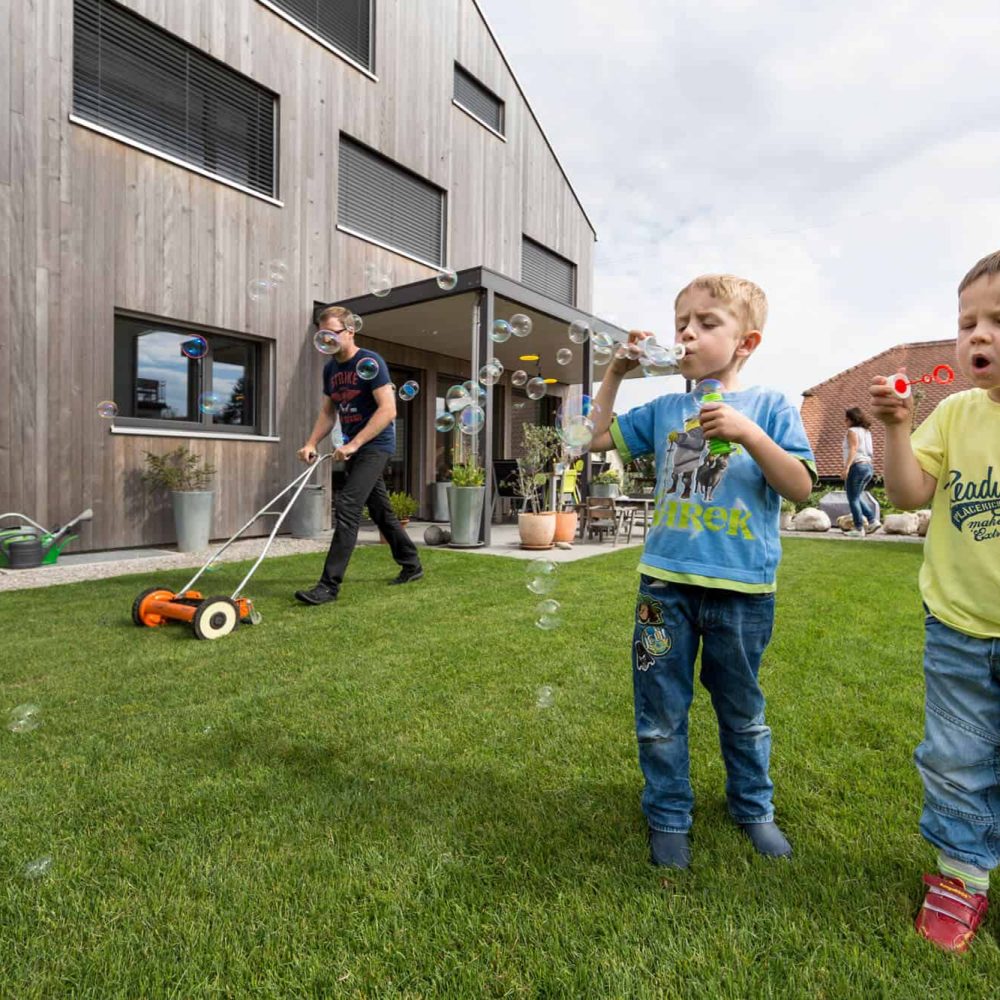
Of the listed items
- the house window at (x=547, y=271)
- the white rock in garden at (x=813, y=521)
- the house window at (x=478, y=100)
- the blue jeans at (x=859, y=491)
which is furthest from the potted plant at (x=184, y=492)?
the white rock in garden at (x=813, y=521)

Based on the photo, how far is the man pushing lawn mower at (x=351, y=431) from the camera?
4.68 metres

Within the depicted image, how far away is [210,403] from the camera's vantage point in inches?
323

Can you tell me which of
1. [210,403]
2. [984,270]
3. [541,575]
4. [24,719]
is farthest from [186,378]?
[984,270]

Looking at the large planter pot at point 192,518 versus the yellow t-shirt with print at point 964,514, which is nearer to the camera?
the yellow t-shirt with print at point 964,514

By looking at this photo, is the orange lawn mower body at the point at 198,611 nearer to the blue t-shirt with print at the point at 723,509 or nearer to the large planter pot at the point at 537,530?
the blue t-shirt with print at the point at 723,509

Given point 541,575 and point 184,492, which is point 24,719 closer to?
point 541,575

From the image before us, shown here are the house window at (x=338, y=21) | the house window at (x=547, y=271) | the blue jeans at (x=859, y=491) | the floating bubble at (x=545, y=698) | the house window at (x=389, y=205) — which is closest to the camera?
the floating bubble at (x=545, y=698)

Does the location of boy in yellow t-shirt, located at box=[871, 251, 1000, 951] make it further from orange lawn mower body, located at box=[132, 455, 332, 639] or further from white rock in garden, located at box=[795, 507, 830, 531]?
white rock in garden, located at box=[795, 507, 830, 531]

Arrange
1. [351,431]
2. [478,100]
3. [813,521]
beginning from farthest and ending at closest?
[478,100]
[813,521]
[351,431]

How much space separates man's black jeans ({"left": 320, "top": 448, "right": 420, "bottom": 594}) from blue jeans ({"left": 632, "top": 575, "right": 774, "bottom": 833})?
325 cm

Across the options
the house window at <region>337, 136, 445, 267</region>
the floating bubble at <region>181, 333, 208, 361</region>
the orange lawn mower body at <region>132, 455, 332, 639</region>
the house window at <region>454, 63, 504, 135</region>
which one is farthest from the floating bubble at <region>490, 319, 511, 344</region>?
the house window at <region>454, 63, 504, 135</region>

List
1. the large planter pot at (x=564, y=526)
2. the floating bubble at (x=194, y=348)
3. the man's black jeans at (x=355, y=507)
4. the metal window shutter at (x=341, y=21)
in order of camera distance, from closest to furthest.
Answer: the man's black jeans at (x=355, y=507) < the floating bubble at (x=194, y=348) < the large planter pot at (x=564, y=526) < the metal window shutter at (x=341, y=21)

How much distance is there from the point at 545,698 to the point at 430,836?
104 centimetres

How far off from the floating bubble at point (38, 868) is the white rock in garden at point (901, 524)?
1222 centimetres
